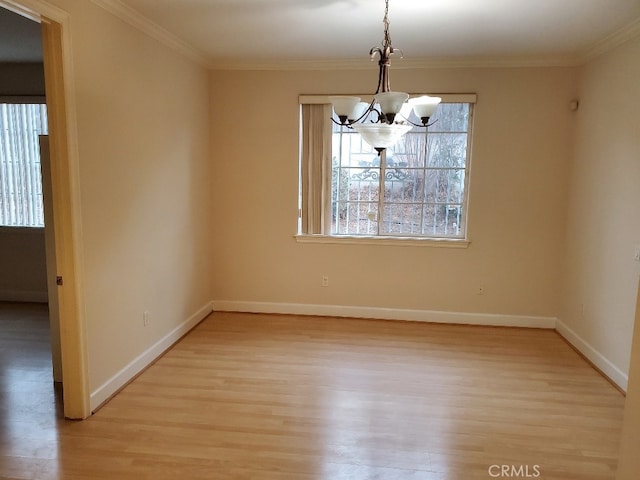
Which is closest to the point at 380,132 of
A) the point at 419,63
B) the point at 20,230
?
the point at 419,63

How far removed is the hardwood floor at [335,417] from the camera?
223 cm

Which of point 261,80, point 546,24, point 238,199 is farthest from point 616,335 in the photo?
point 261,80

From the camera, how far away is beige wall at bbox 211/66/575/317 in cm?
411

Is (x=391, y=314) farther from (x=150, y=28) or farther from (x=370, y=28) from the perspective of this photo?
(x=150, y=28)

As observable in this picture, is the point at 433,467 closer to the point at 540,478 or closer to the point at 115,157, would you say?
the point at 540,478

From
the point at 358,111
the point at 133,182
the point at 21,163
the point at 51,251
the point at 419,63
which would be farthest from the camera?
the point at 21,163

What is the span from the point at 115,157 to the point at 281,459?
2.19m

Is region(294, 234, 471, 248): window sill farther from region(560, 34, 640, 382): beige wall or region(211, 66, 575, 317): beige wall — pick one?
region(560, 34, 640, 382): beige wall

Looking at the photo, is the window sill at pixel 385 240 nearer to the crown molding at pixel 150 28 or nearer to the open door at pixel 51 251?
the crown molding at pixel 150 28

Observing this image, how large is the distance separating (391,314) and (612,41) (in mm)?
3068

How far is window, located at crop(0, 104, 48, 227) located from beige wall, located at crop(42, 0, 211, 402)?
1986 millimetres

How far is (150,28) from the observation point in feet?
10.5

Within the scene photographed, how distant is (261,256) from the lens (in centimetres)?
463

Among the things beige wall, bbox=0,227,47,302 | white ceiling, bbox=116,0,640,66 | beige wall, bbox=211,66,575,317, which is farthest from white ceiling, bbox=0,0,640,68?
beige wall, bbox=0,227,47,302
